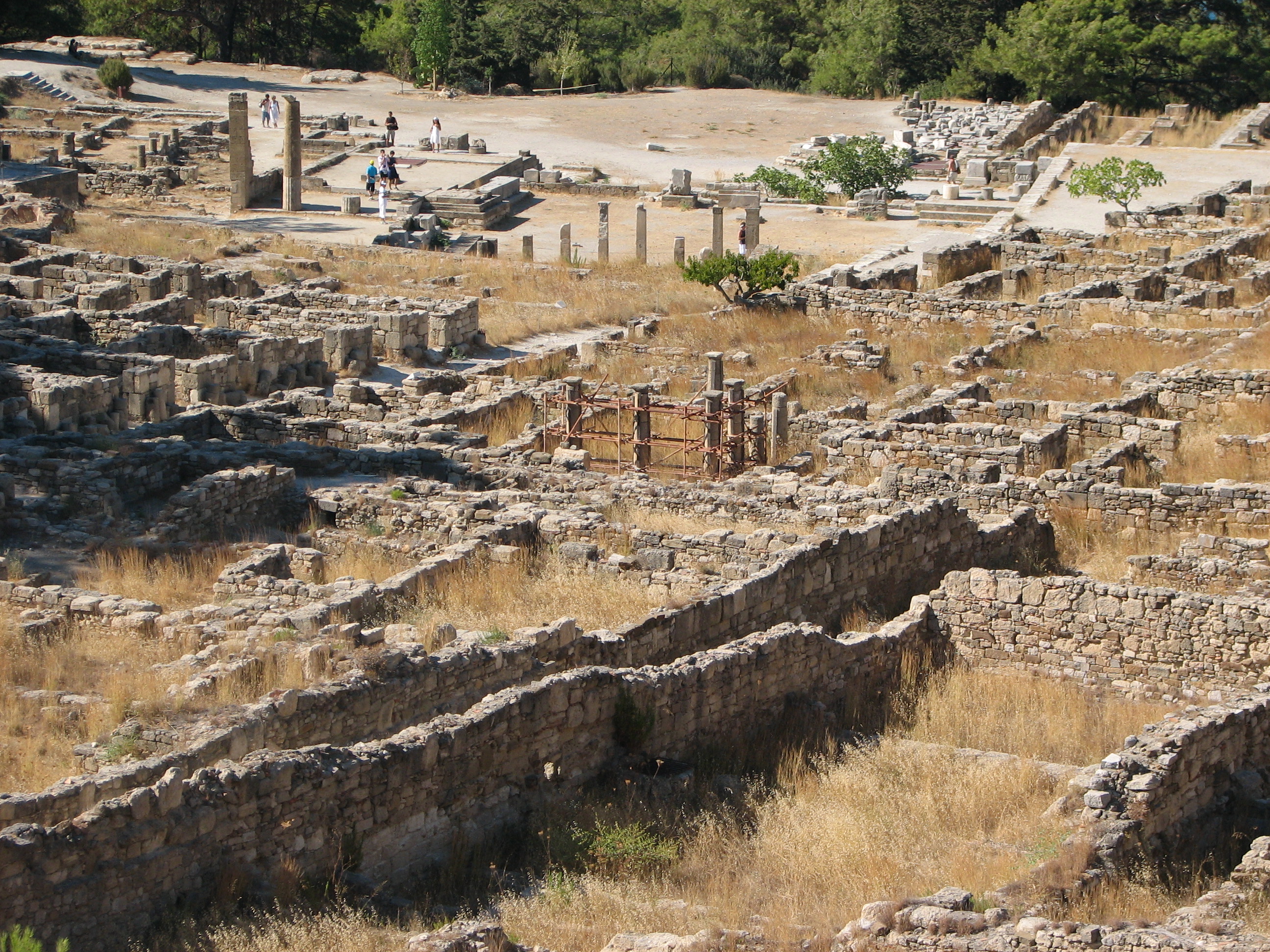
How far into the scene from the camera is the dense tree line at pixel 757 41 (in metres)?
63.3

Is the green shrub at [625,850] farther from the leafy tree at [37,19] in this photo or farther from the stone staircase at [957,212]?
the leafy tree at [37,19]

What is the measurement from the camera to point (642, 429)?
23172 millimetres

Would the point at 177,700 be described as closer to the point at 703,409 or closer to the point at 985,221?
the point at 703,409

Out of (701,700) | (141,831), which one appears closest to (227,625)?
(701,700)

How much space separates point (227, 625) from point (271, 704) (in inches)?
119

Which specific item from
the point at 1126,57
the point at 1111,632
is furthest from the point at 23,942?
the point at 1126,57

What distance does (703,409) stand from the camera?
23.6 m

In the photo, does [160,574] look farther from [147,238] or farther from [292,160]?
[292,160]

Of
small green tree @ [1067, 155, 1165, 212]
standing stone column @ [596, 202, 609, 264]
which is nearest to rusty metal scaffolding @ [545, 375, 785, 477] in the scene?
standing stone column @ [596, 202, 609, 264]

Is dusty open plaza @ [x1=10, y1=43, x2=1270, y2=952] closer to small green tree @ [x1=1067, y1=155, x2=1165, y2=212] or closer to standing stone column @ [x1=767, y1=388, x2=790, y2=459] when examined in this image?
standing stone column @ [x1=767, y1=388, x2=790, y2=459]

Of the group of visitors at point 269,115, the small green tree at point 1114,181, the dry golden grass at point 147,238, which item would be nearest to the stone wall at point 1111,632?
the dry golden grass at point 147,238

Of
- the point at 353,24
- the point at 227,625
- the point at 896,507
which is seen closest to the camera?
the point at 227,625

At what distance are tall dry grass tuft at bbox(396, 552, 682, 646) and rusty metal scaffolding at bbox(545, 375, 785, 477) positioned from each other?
17.4ft

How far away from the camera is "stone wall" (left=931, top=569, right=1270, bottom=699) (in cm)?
1491
